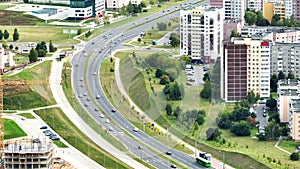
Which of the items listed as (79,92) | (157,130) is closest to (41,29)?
(79,92)

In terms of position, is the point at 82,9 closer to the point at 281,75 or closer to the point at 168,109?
the point at 281,75

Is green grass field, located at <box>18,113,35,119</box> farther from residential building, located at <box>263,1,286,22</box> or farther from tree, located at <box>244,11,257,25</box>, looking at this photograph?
residential building, located at <box>263,1,286,22</box>

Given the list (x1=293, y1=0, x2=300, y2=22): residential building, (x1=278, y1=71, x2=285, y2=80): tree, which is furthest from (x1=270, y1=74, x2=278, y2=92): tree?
(x1=293, y1=0, x2=300, y2=22): residential building

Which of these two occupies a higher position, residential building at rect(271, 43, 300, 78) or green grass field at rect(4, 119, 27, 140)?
residential building at rect(271, 43, 300, 78)

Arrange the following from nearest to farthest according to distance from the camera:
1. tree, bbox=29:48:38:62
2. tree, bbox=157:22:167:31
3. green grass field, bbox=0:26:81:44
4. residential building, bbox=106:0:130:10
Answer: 1. tree, bbox=29:48:38:62
2. green grass field, bbox=0:26:81:44
3. tree, bbox=157:22:167:31
4. residential building, bbox=106:0:130:10

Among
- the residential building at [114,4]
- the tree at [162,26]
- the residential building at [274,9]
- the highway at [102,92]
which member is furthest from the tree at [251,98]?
the residential building at [114,4]

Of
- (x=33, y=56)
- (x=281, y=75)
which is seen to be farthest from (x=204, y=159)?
(x=33, y=56)

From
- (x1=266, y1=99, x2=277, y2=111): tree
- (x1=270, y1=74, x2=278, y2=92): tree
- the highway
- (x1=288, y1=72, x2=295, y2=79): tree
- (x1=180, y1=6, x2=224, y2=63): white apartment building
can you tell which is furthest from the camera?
(x1=180, y1=6, x2=224, y2=63): white apartment building

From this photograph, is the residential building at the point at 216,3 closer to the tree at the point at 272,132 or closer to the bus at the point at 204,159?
the tree at the point at 272,132
